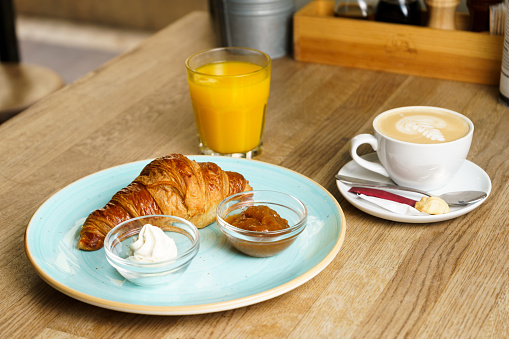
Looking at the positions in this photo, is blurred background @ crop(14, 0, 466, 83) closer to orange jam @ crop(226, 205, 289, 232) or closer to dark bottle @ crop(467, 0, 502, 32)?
dark bottle @ crop(467, 0, 502, 32)

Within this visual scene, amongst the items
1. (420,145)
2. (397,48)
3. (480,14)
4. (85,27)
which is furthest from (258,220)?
(85,27)

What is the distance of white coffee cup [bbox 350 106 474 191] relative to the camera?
94 centimetres

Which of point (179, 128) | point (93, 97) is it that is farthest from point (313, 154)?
point (93, 97)

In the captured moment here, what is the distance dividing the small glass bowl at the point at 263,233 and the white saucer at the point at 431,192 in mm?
120

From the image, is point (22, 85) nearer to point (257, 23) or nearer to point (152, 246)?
point (257, 23)

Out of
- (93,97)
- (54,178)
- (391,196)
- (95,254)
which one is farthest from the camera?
(93,97)

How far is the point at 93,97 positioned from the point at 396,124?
30.7 inches

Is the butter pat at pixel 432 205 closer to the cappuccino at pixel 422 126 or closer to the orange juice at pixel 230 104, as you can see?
the cappuccino at pixel 422 126

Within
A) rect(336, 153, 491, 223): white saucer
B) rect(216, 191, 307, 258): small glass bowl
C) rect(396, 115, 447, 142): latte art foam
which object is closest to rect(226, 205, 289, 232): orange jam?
rect(216, 191, 307, 258): small glass bowl

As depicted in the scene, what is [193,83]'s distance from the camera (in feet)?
3.72

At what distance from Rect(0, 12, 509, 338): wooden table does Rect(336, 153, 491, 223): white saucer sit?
2 cm

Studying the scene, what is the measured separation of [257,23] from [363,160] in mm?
731

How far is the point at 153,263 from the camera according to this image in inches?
29.6

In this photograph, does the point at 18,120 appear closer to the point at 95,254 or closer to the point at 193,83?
the point at 193,83
